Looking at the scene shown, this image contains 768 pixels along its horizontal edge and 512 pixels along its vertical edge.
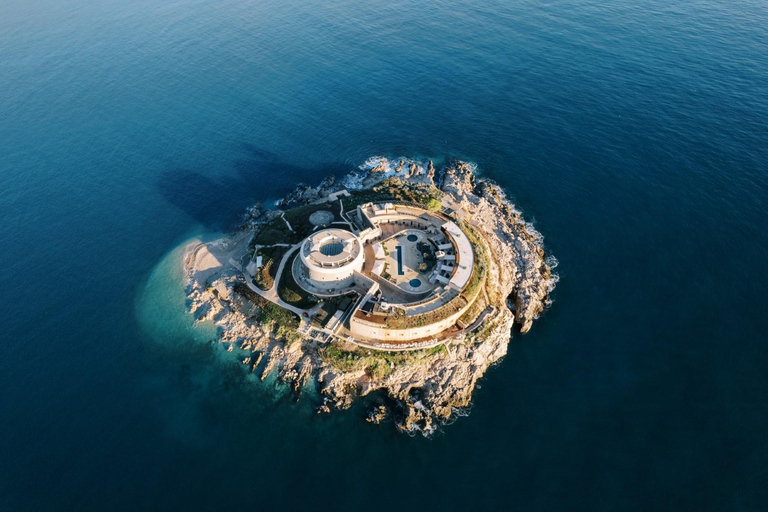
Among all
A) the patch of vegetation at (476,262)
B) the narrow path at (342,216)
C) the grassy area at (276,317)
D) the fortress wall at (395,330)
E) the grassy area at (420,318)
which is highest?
the patch of vegetation at (476,262)

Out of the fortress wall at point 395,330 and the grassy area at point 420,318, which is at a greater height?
the grassy area at point 420,318

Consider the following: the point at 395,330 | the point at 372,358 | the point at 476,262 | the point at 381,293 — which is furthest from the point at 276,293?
the point at 476,262

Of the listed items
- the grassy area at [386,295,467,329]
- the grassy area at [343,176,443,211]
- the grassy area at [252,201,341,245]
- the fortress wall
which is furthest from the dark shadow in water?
the grassy area at [386,295,467,329]

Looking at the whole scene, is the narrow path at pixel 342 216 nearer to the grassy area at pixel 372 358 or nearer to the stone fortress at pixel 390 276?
the stone fortress at pixel 390 276

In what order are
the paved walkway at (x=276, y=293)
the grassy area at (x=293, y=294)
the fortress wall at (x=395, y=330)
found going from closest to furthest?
1. the fortress wall at (x=395, y=330)
2. the paved walkway at (x=276, y=293)
3. the grassy area at (x=293, y=294)

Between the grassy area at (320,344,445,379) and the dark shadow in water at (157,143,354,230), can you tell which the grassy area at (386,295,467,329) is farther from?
the dark shadow in water at (157,143,354,230)

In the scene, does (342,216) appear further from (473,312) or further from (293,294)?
(473,312)

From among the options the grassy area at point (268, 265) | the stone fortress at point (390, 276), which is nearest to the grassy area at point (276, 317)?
the grassy area at point (268, 265)
